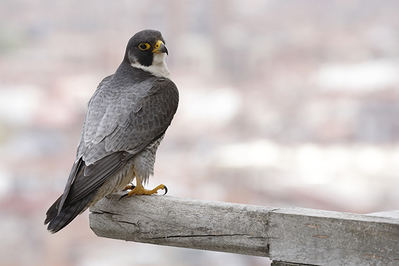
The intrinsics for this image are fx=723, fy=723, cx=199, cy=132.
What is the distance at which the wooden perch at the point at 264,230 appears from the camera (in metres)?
1.35

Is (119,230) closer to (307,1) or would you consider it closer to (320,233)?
(320,233)

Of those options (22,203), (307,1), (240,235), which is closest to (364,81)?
(307,1)

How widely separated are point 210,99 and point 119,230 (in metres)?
3.97

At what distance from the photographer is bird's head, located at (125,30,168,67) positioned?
7.04 feet

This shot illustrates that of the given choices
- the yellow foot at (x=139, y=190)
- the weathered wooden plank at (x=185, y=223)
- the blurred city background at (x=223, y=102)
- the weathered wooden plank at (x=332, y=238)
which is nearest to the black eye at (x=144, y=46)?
the yellow foot at (x=139, y=190)

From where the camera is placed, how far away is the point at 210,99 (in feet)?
18.7

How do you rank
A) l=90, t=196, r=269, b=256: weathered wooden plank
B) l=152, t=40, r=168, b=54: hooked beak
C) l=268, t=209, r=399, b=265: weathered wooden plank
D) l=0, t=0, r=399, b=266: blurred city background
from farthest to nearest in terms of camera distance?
l=0, t=0, r=399, b=266: blurred city background → l=152, t=40, r=168, b=54: hooked beak → l=90, t=196, r=269, b=256: weathered wooden plank → l=268, t=209, r=399, b=265: weathered wooden plank

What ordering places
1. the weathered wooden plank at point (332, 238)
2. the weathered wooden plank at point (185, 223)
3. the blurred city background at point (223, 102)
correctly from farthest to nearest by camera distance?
the blurred city background at point (223, 102)
the weathered wooden plank at point (185, 223)
the weathered wooden plank at point (332, 238)

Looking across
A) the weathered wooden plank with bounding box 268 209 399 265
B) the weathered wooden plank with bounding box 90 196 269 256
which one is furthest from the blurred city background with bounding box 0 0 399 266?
the weathered wooden plank with bounding box 268 209 399 265

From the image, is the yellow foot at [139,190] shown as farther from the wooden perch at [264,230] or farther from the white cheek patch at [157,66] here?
the white cheek patch at [157,66]

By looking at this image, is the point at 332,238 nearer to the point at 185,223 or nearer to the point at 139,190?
the point at 185,223

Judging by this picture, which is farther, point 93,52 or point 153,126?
point 93,52

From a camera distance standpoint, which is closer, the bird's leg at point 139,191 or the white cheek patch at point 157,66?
the bird's leg at point 139,191

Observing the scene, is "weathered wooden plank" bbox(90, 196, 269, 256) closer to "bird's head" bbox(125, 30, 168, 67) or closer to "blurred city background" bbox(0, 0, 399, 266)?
"bird's head" bbox(125, 30, 168, 67)
